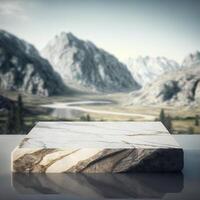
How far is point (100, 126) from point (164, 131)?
868 millimetres

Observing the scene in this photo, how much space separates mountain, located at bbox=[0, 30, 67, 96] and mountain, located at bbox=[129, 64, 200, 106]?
1597 millimetres

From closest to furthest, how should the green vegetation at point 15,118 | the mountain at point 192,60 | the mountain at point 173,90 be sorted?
the mountain at point 192,60 → the mountain at point 173,90 → the green vegetation at point 15,118

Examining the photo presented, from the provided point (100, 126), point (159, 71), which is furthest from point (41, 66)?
point (100, 126)

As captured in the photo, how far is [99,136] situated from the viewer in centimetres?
401

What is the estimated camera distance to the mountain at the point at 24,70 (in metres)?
7.22

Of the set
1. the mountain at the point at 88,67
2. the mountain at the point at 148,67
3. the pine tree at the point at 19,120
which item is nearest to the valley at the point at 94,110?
the pine tree at the point at 19,120

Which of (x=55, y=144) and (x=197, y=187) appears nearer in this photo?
(x=197, y=187)

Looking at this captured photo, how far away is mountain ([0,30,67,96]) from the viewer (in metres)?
7.22

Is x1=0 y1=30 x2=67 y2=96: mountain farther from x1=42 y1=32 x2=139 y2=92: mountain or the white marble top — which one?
the white marble top

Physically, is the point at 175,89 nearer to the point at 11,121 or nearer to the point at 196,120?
the point at 196,120

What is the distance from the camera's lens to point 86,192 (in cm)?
292

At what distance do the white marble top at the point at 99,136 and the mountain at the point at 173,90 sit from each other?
2534 millimetres

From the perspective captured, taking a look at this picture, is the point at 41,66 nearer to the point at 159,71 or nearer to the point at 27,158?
the point at 159,71

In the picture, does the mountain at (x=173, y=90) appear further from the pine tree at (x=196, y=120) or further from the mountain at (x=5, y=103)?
the mountain at (x=5, y=103)
